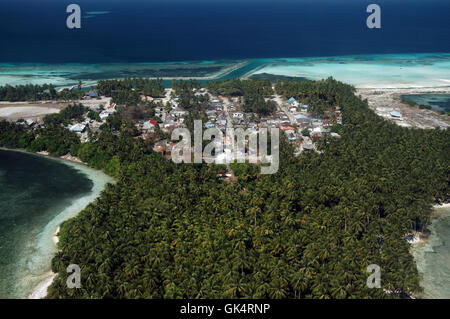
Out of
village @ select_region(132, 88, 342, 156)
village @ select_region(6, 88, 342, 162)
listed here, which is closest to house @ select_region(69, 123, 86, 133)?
village @ select_region(6, 88, 342, 162)

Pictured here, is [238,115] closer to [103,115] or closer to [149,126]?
[149,126]

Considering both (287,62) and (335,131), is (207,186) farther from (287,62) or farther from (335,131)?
(287,62)

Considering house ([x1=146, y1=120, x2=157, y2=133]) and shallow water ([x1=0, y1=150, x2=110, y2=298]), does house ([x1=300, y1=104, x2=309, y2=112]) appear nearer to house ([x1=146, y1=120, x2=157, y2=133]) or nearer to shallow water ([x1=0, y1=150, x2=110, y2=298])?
house ([x1=146, y1=120, x2=157, y2=133])

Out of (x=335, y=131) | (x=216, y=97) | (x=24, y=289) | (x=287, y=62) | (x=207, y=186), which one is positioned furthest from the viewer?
(x=287, y=62)

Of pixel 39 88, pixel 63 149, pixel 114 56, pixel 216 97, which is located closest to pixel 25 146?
pixel 63 149

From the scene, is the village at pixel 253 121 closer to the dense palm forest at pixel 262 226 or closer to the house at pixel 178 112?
the house at pixel 178 112
